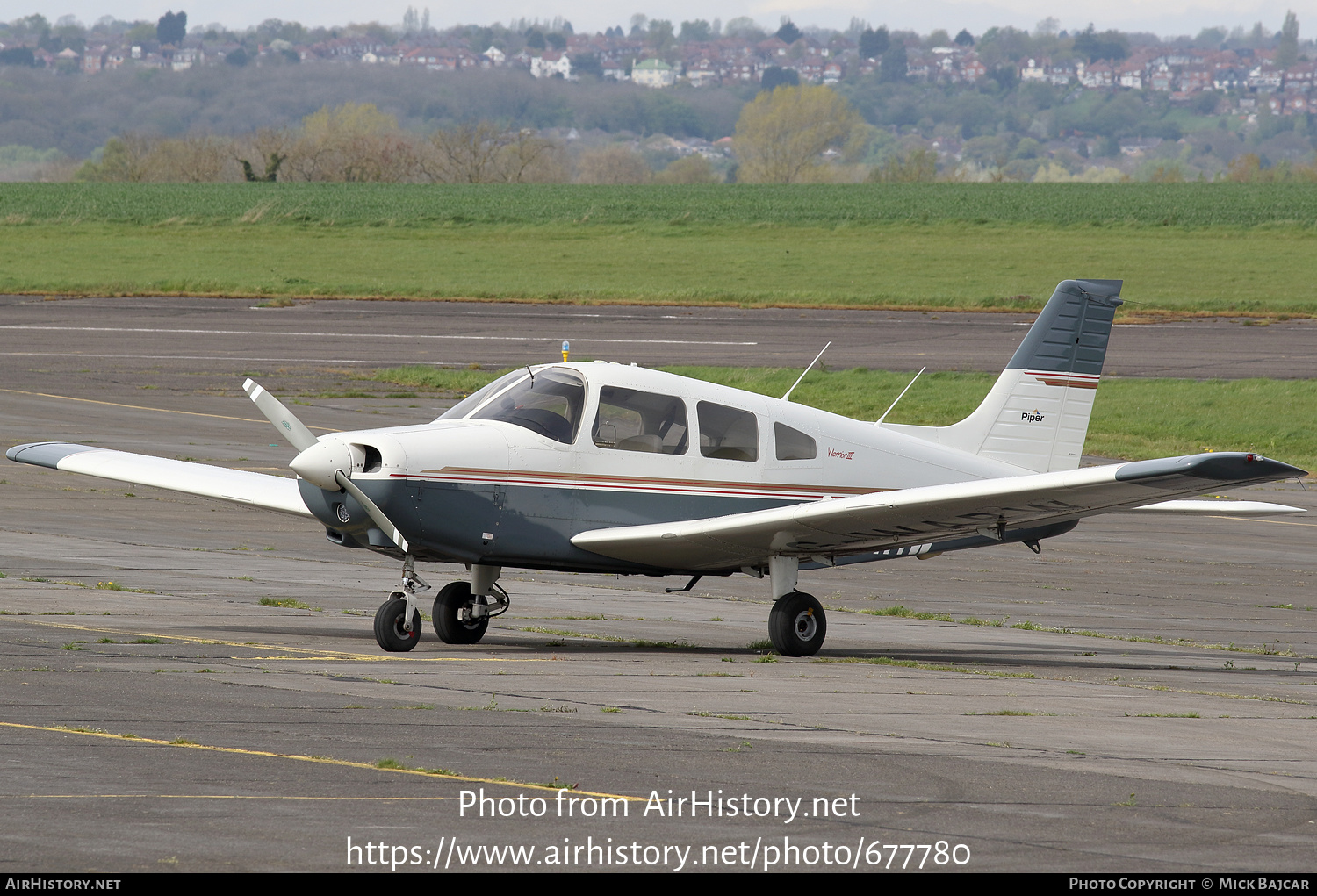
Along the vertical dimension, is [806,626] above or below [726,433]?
below

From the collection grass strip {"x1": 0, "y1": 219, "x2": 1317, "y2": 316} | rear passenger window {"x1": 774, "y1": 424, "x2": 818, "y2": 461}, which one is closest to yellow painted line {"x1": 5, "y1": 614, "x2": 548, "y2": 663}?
rear passenger window {"x1": 774, "y1": 424, "x2": 818, "y2": 461}

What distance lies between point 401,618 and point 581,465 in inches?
71.4

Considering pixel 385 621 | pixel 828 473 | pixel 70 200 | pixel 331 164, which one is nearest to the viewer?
pixel 385 621

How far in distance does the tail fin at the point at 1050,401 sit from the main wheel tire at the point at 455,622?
461 centimetres

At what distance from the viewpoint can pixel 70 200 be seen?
83500mm

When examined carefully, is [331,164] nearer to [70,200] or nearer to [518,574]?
[70,200]

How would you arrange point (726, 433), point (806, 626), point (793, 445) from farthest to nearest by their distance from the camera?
1. point (793, 445)
2. point (726, 433)
3. point (806, 626)

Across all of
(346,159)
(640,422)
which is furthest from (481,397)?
(346,159)

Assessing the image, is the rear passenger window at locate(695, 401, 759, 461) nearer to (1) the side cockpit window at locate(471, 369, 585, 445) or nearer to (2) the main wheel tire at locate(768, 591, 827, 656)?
(1) the side cockpit window at locate(471, 369, 585, 445)

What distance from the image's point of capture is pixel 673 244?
7050cm

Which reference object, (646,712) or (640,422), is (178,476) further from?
(646,712)

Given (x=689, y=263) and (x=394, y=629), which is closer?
(x=394, y=629)
